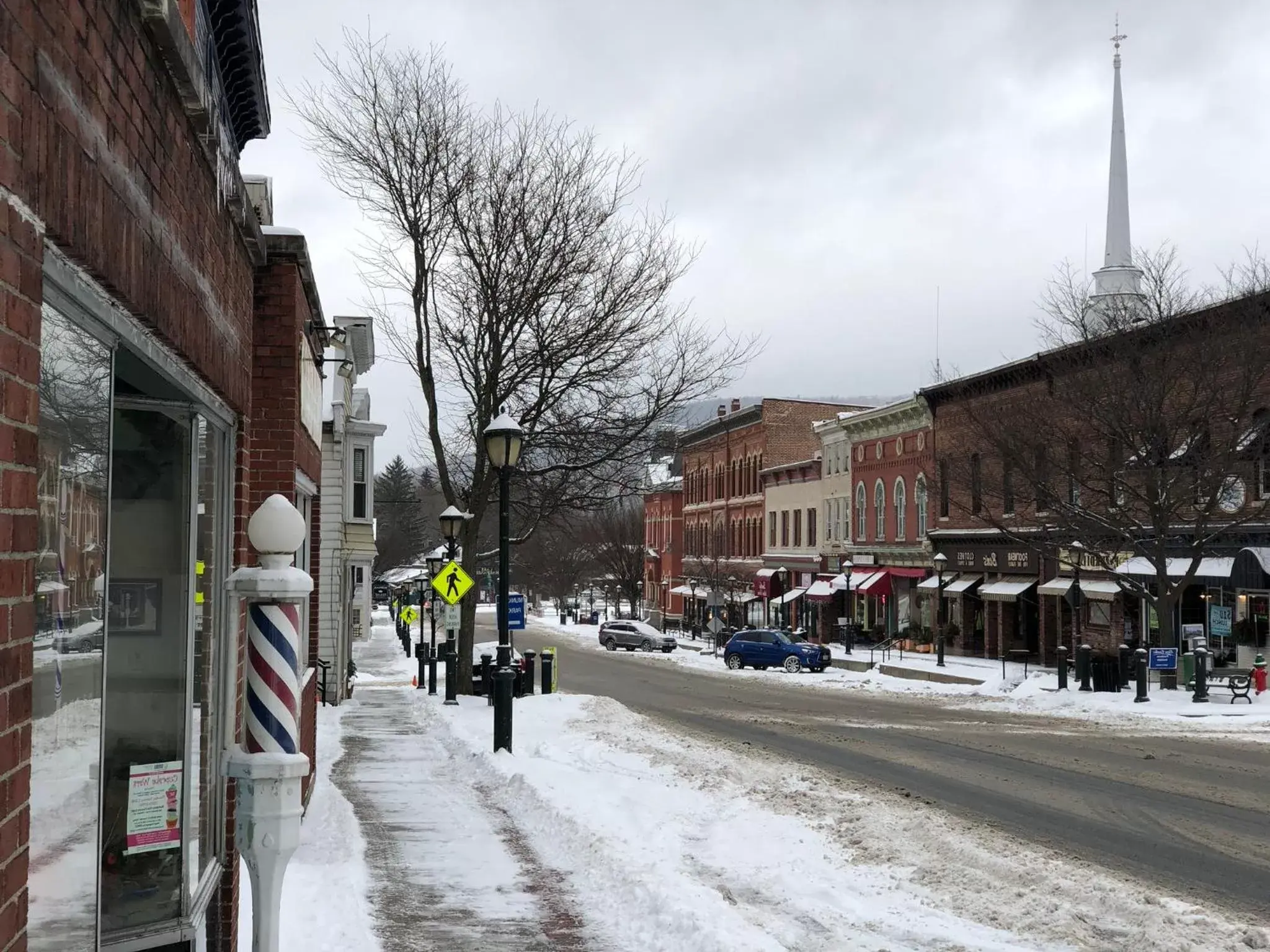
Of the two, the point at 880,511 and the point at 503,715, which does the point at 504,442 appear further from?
the point at 880,511

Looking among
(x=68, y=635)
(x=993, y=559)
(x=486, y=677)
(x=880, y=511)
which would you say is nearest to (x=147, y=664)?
(x=68, y=635)

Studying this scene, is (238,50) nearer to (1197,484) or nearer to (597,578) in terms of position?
(1197,484)

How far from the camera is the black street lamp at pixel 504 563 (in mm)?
15516

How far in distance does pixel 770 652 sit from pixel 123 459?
35.8m

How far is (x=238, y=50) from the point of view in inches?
285

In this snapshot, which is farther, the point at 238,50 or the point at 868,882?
the point at 868,882

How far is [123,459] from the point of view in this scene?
577 centimetres

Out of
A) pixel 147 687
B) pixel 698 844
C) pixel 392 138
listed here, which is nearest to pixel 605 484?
pixel 392 138

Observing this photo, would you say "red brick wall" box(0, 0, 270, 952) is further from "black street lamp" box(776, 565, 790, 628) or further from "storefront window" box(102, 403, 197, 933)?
"black street lamp" box(776, 565, 790, 628)

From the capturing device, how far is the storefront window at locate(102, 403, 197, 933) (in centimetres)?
570

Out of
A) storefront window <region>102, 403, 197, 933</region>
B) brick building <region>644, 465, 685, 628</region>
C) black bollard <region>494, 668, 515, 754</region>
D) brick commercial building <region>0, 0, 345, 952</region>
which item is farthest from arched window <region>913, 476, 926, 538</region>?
storefront window <region>102, 403, 197, 933</region>

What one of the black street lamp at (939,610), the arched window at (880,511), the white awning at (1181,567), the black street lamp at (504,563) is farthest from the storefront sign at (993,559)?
the black street lamp at (504,563)

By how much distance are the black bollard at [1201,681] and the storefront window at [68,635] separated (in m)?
24.9

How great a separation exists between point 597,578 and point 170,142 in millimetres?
93202
